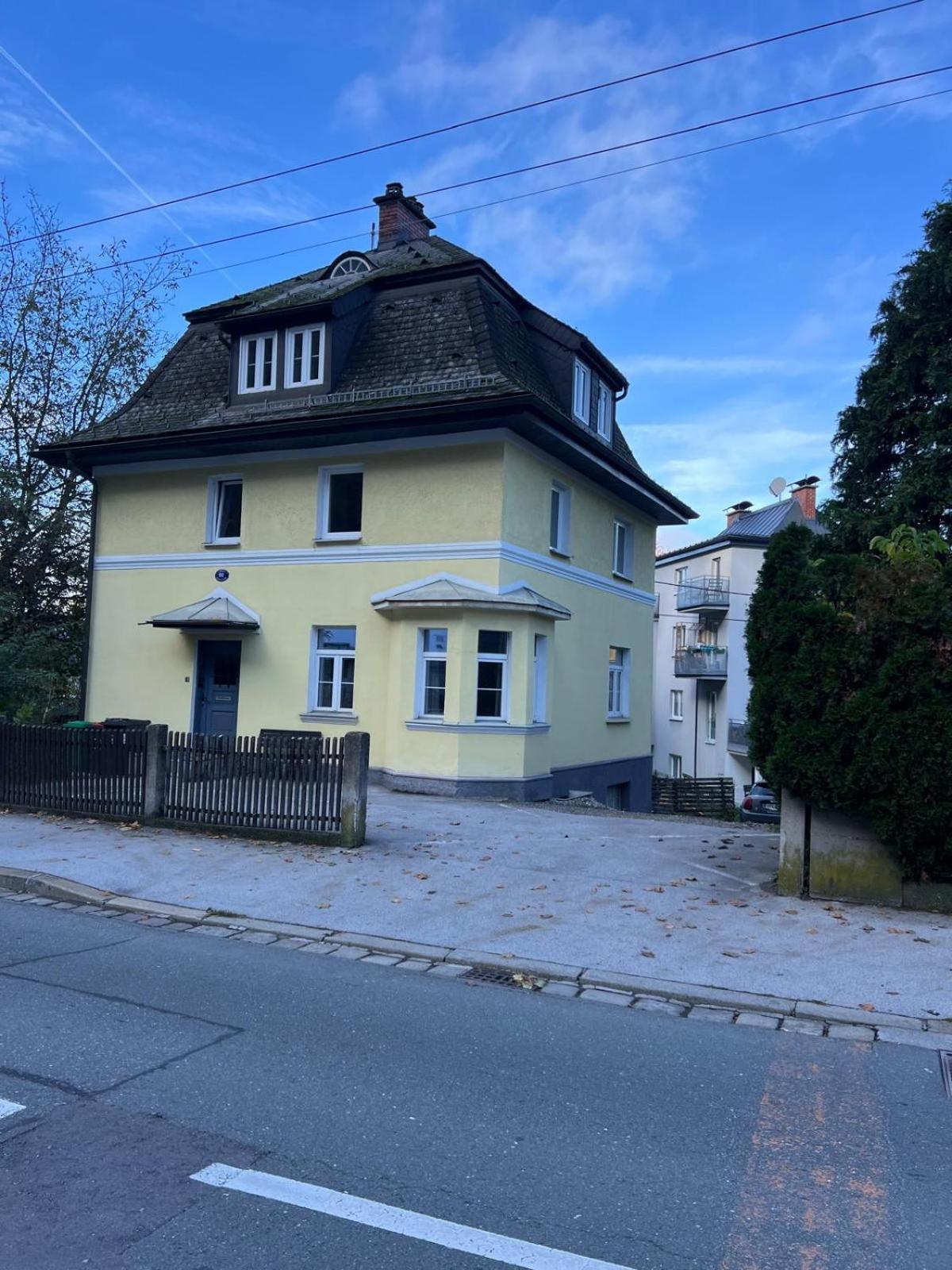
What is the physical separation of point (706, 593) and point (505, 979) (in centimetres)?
3659

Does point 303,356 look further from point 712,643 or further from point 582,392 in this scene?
point 712,643

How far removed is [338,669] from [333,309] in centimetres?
663

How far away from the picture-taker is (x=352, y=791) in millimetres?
10852

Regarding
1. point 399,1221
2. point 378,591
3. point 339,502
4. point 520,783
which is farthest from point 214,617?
point 399,1221

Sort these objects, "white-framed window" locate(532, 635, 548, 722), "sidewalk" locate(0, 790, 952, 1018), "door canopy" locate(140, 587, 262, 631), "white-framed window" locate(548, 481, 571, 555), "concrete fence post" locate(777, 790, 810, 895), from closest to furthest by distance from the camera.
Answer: "sidewalk" locate(0, 790, 952, 1018), "concrete fence post" locate(777, 790, 810, 895), "white-framed window" locate(532, 635, 548, 722), "door canopy" locate(140, 587, 262, 631), "white-framed window" locate(548, 481, 571, 555)

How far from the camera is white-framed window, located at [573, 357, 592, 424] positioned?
19.6 metres

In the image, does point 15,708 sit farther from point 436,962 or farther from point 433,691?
point 436,962

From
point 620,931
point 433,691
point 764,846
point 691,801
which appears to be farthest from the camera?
point 691,801

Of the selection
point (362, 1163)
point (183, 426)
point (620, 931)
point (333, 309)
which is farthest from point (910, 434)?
point (362, 1163)

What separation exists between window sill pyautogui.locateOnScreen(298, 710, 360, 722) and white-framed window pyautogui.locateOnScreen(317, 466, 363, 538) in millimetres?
3220

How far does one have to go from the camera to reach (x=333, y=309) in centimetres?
1822

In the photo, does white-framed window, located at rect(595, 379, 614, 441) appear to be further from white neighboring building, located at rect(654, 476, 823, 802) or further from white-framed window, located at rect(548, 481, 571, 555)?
white neighboring building, located at rect(654, 476, 823, 802)

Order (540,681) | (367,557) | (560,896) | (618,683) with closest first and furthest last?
(560,896) → (367,557) → (540,681) → (618,683)

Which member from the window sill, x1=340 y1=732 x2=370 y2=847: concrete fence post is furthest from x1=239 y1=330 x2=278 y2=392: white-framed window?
x1=340 y1=732 x2=370 y2=847: concrete fence post
